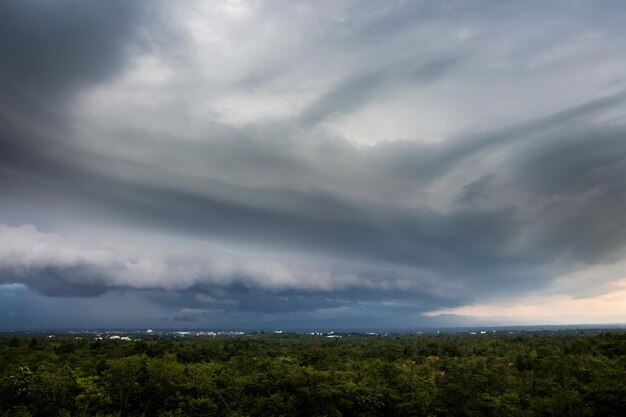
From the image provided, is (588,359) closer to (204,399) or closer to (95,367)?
(204,399)

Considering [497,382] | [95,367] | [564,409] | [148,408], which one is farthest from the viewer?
[95,367]

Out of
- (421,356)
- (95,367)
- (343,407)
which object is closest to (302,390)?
(343,407)

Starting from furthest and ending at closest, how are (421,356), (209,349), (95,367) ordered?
1. (421,356)
2. (209,349)
3. (95,367)

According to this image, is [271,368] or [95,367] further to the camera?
[95,367]

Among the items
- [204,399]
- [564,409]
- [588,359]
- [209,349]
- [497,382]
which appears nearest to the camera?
[564,409]

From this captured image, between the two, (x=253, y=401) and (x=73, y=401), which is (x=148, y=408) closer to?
(x=73, y=401)

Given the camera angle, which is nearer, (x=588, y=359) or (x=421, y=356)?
(x=588, y=359)

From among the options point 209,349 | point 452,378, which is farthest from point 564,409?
point 209,349

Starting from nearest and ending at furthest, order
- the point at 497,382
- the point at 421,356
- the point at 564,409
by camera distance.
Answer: the point at 564,409, the point at 497,382, the point at 421,356
